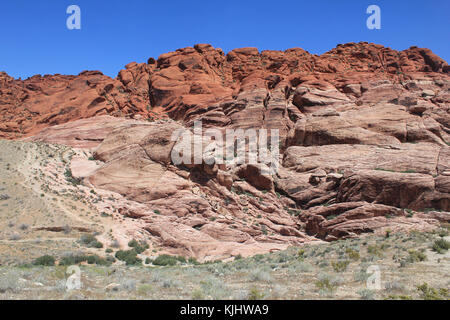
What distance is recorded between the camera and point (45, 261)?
49.9ft

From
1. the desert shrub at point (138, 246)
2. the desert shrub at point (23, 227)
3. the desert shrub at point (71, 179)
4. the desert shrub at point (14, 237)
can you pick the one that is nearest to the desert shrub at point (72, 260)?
the desert shrub at point (138, 246)

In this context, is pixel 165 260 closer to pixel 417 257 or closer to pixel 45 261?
pixel 45 261

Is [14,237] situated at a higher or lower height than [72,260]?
higher

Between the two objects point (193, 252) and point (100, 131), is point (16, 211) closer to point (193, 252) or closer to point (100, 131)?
point (193, 252)

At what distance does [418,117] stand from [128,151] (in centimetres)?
3474

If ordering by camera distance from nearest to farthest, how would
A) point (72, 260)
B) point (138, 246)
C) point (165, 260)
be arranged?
point (72, 260) → point (165, 260) → point (138, 246)

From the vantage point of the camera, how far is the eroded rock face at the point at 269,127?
26219mm

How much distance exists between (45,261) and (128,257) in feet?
14.4

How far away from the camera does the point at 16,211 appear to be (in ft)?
68.8

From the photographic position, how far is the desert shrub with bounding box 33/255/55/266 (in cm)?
1503

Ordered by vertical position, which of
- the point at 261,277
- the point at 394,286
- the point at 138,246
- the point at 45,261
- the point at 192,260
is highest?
the point at 394,286

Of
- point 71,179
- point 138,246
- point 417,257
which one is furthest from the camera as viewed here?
point 71,179

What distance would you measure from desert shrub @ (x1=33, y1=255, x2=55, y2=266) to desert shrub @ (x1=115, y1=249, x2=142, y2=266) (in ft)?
12.1

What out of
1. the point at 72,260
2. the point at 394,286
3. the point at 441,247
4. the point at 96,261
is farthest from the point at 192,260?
the point at 441,247
